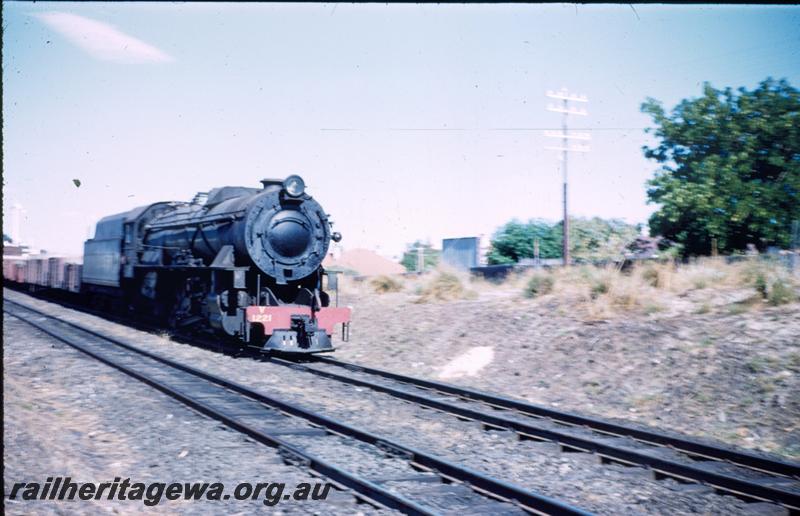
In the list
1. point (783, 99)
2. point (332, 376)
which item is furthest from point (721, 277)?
point (783, 99)

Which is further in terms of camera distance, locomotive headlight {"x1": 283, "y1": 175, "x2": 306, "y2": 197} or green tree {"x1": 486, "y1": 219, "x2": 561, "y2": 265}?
green tree {"x1": 486, "y1": 219, "x2": 561, "y2": 265}

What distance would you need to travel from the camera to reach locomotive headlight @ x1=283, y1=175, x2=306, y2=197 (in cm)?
1242

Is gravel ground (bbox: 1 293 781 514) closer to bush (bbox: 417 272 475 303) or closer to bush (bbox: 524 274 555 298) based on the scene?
bush (bbox: 524 274 555 298)

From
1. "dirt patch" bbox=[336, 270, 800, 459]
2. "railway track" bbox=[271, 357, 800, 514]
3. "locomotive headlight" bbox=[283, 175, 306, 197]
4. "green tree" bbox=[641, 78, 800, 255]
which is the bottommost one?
"railway track" bbox=[271, 357, 800, 514]

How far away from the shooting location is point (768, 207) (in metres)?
22.4

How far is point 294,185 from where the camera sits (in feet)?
41.1

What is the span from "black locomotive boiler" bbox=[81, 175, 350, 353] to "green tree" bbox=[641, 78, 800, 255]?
54.5 ft

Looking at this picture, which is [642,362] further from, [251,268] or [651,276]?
[251,268]

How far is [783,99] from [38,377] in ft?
88.4

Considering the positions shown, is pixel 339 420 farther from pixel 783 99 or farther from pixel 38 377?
pixel 783 99

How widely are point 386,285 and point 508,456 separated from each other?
17.3 meters

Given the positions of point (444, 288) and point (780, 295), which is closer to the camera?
point (780, 295)

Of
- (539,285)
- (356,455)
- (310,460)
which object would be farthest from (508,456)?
(539,285)

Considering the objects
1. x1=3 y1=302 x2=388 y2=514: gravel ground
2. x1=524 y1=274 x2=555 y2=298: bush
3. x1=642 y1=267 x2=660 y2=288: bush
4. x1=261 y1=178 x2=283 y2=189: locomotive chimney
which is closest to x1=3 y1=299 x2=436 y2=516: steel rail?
x1=3 y1=302 x2=388 y2=514: gravel ground
